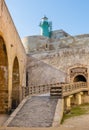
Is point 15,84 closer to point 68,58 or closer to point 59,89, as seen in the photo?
point 59,89

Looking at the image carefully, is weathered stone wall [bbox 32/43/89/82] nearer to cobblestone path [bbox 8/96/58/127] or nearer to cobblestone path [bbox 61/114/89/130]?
cobblestone path [bbox 8/96/58/127]

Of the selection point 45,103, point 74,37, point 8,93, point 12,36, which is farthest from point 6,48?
point 74,37

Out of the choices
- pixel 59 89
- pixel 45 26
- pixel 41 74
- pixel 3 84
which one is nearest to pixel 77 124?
pixel 59 89

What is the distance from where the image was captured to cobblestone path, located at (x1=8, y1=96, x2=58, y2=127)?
7305 millimetres

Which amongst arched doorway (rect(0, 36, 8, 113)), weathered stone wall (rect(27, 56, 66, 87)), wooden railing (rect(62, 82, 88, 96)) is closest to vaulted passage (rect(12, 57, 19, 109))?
arched doorway (rect(0, 36, 8, 113))

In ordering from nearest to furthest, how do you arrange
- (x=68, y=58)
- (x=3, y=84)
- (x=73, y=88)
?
(x=3, y=84), (x=73, y=88), (x=68, y=58)

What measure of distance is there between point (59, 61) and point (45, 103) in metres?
7.96

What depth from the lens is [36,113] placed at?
327 inches

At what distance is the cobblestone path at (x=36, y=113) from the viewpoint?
24.0 ft

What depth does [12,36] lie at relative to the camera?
11.5 meters

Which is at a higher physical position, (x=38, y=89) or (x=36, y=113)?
(x=38, y=89)

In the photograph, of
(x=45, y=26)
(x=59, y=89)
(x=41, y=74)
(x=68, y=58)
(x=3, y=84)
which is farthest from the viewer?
(x=45, y=26)

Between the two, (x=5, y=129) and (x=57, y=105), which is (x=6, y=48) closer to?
(x=57, y=105)

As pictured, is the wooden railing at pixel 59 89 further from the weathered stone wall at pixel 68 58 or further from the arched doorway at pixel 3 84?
the arched doorway at pixel 3 84
